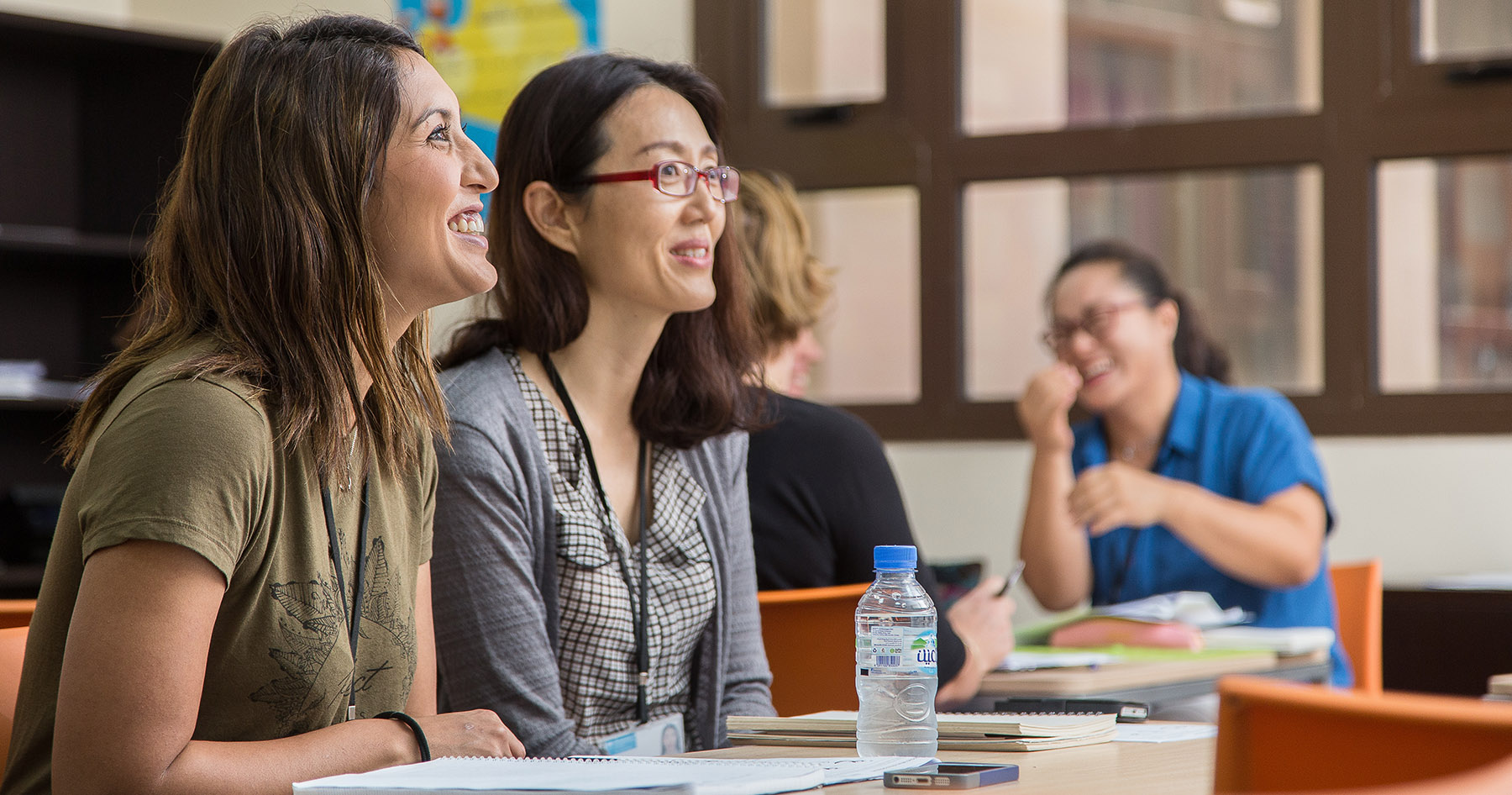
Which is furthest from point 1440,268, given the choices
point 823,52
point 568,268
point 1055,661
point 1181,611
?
point 568,268

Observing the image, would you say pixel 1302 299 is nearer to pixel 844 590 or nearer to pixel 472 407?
pixel 844 590

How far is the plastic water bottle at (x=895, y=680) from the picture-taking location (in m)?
1.44

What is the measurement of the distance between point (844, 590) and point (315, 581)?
0.81 m

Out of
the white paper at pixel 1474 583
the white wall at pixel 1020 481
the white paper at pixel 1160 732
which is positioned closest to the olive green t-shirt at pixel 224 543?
the white paper at pixel 1160 732

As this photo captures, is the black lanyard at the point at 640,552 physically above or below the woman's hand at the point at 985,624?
above

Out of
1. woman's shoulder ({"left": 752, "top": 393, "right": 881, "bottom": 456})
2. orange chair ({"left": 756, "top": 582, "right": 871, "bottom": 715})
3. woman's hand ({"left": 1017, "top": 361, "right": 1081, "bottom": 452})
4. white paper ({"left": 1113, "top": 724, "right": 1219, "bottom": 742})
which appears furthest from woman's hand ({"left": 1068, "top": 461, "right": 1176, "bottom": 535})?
white paper ({"left": 1113, "top": 724, "right": 1219, "bottom": 742})

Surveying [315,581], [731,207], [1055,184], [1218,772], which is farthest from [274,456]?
[1055,184]

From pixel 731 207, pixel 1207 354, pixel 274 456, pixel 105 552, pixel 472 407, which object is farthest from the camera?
pixel 1207 354

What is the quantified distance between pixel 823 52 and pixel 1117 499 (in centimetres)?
170

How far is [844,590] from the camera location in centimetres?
201

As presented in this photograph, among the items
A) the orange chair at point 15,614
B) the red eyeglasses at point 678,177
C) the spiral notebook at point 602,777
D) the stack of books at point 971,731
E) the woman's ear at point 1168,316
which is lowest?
the stack of books at point 971,731

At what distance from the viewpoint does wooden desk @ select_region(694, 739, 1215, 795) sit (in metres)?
1.20

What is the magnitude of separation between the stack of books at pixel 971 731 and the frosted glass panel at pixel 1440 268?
243 cm

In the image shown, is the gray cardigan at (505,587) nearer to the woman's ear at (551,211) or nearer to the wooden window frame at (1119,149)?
the woman's ear at (551,211)
